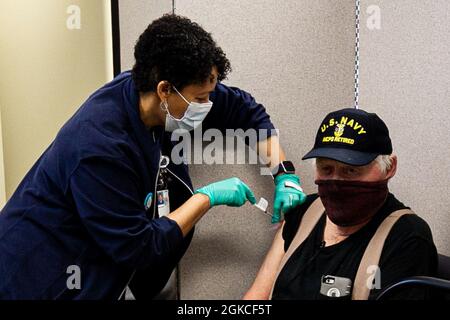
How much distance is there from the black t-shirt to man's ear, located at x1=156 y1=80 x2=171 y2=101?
609mm

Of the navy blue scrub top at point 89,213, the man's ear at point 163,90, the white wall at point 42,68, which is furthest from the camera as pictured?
the white wall at point 42,68

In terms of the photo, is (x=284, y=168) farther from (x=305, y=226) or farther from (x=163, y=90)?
(x=163, y=90)

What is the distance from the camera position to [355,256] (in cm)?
128

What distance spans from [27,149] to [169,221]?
173 cm

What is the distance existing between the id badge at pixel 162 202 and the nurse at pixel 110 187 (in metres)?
0.06

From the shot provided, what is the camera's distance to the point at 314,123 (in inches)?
65.9

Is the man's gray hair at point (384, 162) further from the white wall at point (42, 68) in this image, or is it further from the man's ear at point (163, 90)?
the white wall at point (42, 68)

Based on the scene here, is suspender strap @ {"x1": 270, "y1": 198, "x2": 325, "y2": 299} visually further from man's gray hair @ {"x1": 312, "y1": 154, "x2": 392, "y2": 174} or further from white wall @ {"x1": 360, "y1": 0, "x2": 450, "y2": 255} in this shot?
white wall @ {"x1": 360, "y1": 0, "x2": 450, "y2": 255}

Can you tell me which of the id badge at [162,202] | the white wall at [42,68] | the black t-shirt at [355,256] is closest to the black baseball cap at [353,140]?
the black t-shirt at [355,256]

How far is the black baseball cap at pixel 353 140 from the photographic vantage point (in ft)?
4.27

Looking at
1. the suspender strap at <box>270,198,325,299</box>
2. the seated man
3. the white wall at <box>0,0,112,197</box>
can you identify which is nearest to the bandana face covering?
the seated man

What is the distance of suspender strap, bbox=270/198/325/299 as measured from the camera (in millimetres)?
1461
